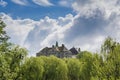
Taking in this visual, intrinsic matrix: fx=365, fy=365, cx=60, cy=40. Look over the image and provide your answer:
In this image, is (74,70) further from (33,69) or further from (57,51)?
(57,51)

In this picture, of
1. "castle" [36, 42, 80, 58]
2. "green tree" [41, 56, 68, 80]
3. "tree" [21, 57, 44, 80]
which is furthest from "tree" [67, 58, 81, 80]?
"castle" [36, 42, 80, 58]

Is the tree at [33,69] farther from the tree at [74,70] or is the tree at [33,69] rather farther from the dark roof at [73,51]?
the dark roof at [73,51]

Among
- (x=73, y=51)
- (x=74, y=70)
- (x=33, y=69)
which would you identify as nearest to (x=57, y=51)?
(x=73, y=51)

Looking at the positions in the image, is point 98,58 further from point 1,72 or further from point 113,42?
point 1,72

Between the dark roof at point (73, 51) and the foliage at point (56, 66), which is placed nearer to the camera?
the foliage at point (56, 66)

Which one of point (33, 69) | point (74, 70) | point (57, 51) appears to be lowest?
point (74, 70)

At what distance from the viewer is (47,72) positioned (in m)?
79.2

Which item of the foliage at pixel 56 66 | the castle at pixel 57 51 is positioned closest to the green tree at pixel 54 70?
the foliage at pixel 56 66

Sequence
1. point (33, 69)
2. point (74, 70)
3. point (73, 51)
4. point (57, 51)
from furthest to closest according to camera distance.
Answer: point (73, 51) → point (57, 51) → point (74, 70) → point (33, 69)

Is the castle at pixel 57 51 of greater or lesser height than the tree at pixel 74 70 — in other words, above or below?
above

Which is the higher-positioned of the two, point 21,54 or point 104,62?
point 21,54

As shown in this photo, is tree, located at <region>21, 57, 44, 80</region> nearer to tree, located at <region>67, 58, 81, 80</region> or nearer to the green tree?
the green tree

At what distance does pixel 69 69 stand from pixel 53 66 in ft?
23.4

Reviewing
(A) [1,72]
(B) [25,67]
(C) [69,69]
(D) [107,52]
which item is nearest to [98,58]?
(D) [107,52]
